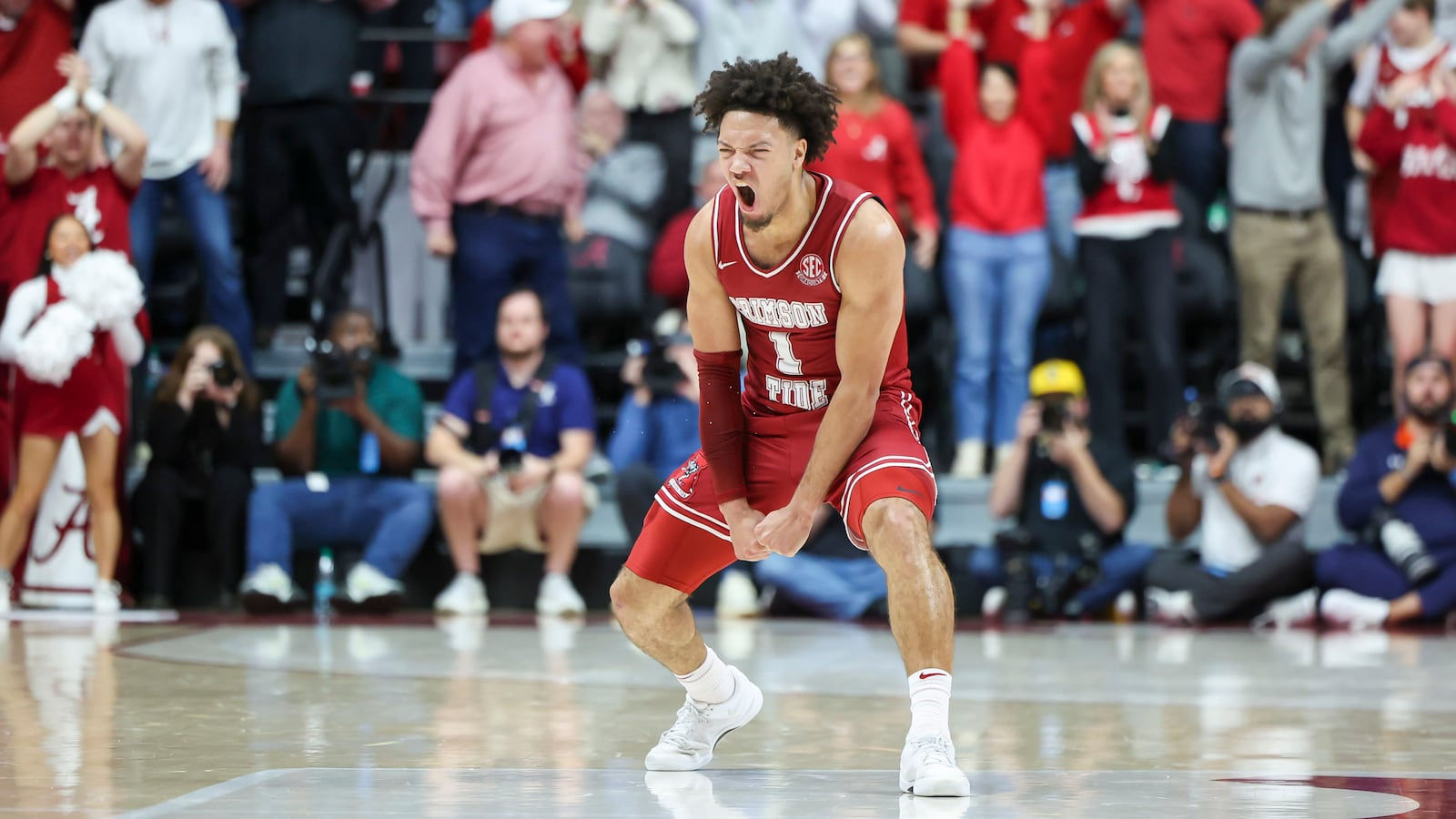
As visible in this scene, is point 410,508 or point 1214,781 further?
point 410,508

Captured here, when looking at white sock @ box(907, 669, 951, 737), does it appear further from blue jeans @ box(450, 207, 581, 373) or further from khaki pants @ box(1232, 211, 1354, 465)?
khaki pants @ box(1232, 211, 1354, 465)

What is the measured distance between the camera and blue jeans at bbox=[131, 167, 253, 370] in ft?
31.9

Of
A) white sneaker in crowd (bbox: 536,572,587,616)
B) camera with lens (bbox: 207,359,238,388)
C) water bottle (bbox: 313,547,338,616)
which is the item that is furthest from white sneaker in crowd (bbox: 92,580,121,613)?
white sneaker in crowd (bbox: 536,572,587,616)

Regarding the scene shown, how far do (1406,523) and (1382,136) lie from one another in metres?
2.20

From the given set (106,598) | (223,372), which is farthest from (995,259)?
(106,598)

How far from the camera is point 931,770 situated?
396 centimetres

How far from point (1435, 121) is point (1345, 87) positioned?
38.6 inches

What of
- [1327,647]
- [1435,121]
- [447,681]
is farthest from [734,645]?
[1435,121]

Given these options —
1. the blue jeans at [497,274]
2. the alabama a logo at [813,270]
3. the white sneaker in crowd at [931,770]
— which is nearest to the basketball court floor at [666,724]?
the white sneaker in crowd at [931,770]

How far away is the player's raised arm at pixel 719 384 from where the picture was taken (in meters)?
4.42

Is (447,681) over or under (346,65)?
under

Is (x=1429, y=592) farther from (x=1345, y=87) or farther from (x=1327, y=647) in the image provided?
(x=1345, y=87)

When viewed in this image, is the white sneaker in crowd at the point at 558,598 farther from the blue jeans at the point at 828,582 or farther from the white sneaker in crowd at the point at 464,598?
the blue jeans at the point at 828,582

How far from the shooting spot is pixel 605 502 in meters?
9.78
